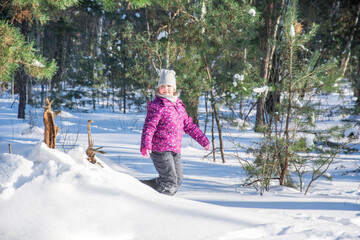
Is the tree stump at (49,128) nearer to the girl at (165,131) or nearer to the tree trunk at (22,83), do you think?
the girl at (165,131)

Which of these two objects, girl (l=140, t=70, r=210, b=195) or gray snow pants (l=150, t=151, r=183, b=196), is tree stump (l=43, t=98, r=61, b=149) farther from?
gray snow pants (l=150, t=151, r=183, b=196)

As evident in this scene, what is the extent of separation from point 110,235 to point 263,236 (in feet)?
3.30

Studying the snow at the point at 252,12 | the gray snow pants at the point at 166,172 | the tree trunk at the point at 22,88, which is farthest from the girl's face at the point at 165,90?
the tree trunk at the point at 22,88

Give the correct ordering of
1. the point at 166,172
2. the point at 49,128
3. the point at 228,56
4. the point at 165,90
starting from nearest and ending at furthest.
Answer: the point at 49,128 → the point at 166,172 → the point at 165,90 → the point at 228,56

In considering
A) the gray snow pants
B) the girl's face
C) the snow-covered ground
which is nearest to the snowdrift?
the snow-covered ground

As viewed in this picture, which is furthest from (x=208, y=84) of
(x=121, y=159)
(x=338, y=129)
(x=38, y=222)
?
(x=38, y=222)

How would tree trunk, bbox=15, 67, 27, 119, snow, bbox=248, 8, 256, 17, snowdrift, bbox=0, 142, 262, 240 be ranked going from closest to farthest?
1. snowdrift, bbox=0, 142, 262, 240
2. snow, bbox=248, 8, 256, 17
3. tree trunk, bbox=15, 67, 27, 119

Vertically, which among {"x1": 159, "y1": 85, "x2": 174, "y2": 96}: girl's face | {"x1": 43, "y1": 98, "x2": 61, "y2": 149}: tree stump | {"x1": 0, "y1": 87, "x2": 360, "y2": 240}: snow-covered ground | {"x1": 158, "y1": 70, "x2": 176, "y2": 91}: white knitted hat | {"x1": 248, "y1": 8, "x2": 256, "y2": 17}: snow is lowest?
{"x1": 0, "y1": 87, "x2": 360, "y2": 240}: snow-covered ground

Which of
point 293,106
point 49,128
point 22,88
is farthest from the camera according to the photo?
point 22,88

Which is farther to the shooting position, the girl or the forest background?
the forest background

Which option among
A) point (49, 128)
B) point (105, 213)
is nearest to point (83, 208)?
point (105, 213)

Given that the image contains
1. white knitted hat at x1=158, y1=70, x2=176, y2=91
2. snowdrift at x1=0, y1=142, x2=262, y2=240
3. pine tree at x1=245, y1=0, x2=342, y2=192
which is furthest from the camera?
pine tree at x1=245, y1=0, x2=342, y2=192

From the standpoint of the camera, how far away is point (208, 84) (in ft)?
18.4

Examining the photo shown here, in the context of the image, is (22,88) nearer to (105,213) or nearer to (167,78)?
(167,78)
